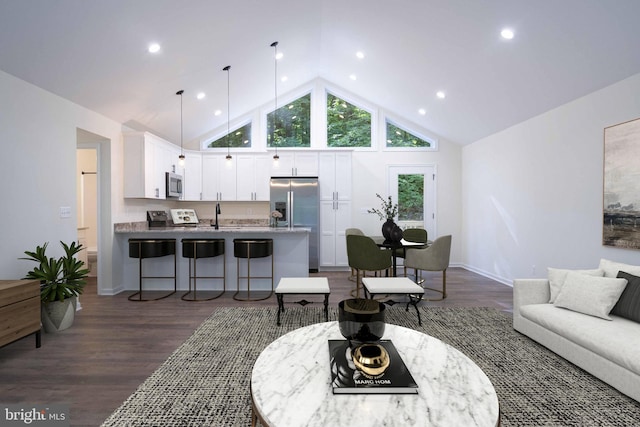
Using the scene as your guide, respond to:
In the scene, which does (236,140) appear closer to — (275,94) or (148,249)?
(275,94)

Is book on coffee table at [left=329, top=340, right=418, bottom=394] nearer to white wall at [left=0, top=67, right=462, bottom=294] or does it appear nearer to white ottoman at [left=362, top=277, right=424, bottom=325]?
white ottoman at [left=362, top=277, right=424, bottom=325]

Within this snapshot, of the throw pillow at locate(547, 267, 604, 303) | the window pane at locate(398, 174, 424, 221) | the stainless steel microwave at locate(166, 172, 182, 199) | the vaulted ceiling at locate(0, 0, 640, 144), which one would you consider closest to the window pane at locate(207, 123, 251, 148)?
the vaulted ceiling at locate(0, 0, 640, 144)

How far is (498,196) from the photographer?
5.45 meters

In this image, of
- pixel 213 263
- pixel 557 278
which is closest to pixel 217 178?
pixel 213 263

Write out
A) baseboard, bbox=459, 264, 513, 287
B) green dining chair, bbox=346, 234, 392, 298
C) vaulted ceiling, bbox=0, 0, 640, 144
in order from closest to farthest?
vaulted ceiling, bbox=0, 0, 640, 144, green dining chair, bbox=346, 234, 392, 298, baseboard, bbox=459, 264, 513, 287

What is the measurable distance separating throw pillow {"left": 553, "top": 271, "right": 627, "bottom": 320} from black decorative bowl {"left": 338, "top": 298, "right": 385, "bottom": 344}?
7.25 ft

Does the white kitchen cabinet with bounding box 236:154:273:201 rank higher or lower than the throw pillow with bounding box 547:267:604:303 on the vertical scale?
higher

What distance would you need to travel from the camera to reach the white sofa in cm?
208

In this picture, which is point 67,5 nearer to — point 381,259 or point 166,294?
point 166,294

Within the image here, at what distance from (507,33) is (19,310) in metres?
5.34

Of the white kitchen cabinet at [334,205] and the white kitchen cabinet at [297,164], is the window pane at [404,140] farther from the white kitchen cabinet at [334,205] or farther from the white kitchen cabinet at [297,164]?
the white kitchen cabinet at [297,164]

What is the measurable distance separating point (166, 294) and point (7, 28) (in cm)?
343

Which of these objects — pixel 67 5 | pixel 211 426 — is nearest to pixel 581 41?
pixel 211 426

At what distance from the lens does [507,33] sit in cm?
330
